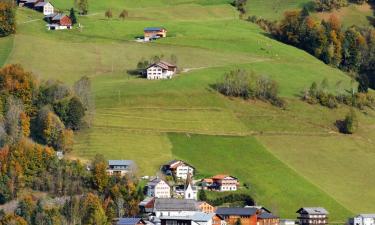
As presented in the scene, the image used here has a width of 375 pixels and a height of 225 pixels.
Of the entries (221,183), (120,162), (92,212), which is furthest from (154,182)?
(92,212)

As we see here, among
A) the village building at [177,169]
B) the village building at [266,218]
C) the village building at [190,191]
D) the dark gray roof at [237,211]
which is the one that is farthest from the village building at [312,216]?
the village building at [177,169]

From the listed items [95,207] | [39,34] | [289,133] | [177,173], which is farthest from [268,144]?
[39,34]

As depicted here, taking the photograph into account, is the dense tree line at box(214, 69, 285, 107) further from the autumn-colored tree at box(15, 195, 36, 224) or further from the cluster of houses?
the autumn-colored tree at box(15, 195, 36, 224)

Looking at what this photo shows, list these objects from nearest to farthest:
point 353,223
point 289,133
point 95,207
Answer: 1. point 95,207
2. point 353,223
3. point 289,133

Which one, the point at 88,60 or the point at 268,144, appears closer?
A: the point at 268,144

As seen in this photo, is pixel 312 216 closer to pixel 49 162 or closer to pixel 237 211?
pixel 237 211

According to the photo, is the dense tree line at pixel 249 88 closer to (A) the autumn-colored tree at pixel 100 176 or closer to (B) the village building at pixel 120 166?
(B) the village building at pixel 120 166

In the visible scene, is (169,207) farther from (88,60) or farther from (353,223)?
(88,60)

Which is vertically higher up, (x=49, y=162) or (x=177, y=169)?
(x=49, y=162)
